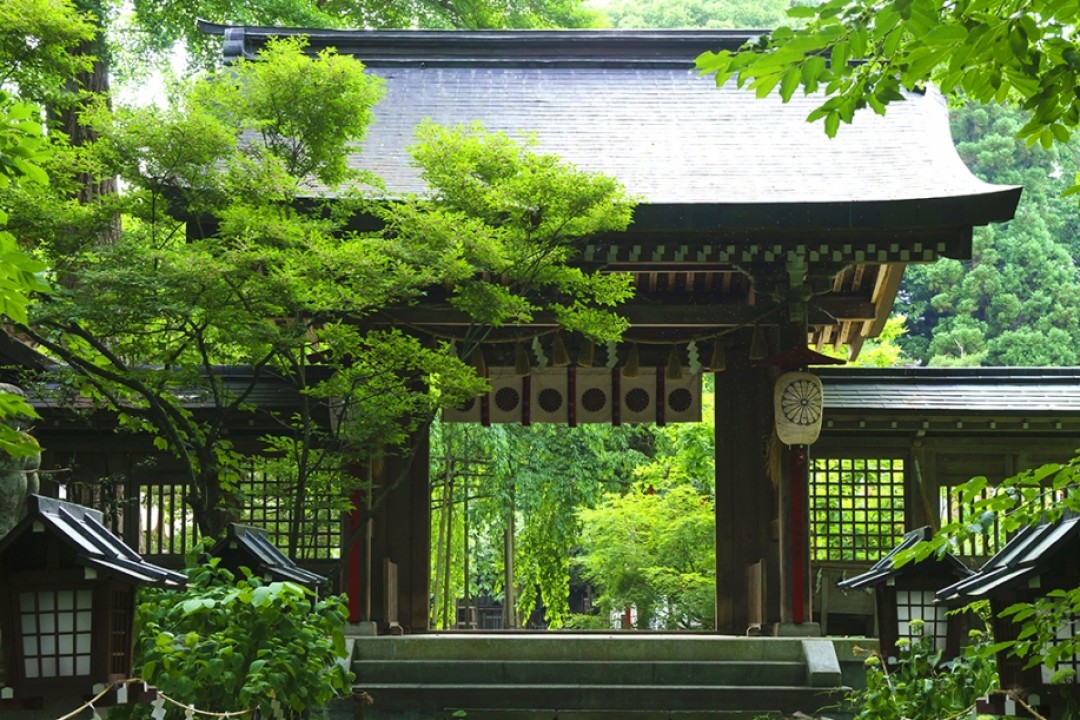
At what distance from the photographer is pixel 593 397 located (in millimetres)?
12828

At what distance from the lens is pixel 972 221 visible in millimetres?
10547

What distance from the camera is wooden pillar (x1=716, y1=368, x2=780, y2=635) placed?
12.0 m

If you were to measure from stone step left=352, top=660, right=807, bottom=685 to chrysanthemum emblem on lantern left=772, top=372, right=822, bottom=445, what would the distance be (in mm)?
1980

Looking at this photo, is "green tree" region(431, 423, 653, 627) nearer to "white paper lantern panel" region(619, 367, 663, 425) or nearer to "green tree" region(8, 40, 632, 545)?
"white paper lantern panel" region(619, 367, 663, 425)

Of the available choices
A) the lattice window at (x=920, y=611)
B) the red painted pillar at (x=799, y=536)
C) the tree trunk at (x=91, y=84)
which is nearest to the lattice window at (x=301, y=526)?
the tree trunk at (x=91, y=84)

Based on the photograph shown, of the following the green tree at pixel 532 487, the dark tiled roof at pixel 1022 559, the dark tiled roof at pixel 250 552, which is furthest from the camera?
the green tree at pixel 532 487

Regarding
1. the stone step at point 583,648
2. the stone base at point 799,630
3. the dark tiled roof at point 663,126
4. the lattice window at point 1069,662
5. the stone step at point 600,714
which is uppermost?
the dark tiled roof at point 663,126

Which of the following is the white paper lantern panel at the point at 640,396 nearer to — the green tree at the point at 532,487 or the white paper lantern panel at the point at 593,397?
the white paper lantern panel at the point at 593,397

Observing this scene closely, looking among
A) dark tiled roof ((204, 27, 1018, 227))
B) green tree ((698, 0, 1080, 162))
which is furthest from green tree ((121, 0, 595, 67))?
green tree ((698, 0, 1080, 162))

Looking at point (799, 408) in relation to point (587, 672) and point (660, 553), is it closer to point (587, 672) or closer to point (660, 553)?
point (587, 672)

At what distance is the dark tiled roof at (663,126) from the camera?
11.2m

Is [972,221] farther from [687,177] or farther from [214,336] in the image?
[214,336]

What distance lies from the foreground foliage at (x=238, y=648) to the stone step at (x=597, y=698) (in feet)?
13.6

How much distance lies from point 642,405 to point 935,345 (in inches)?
768
